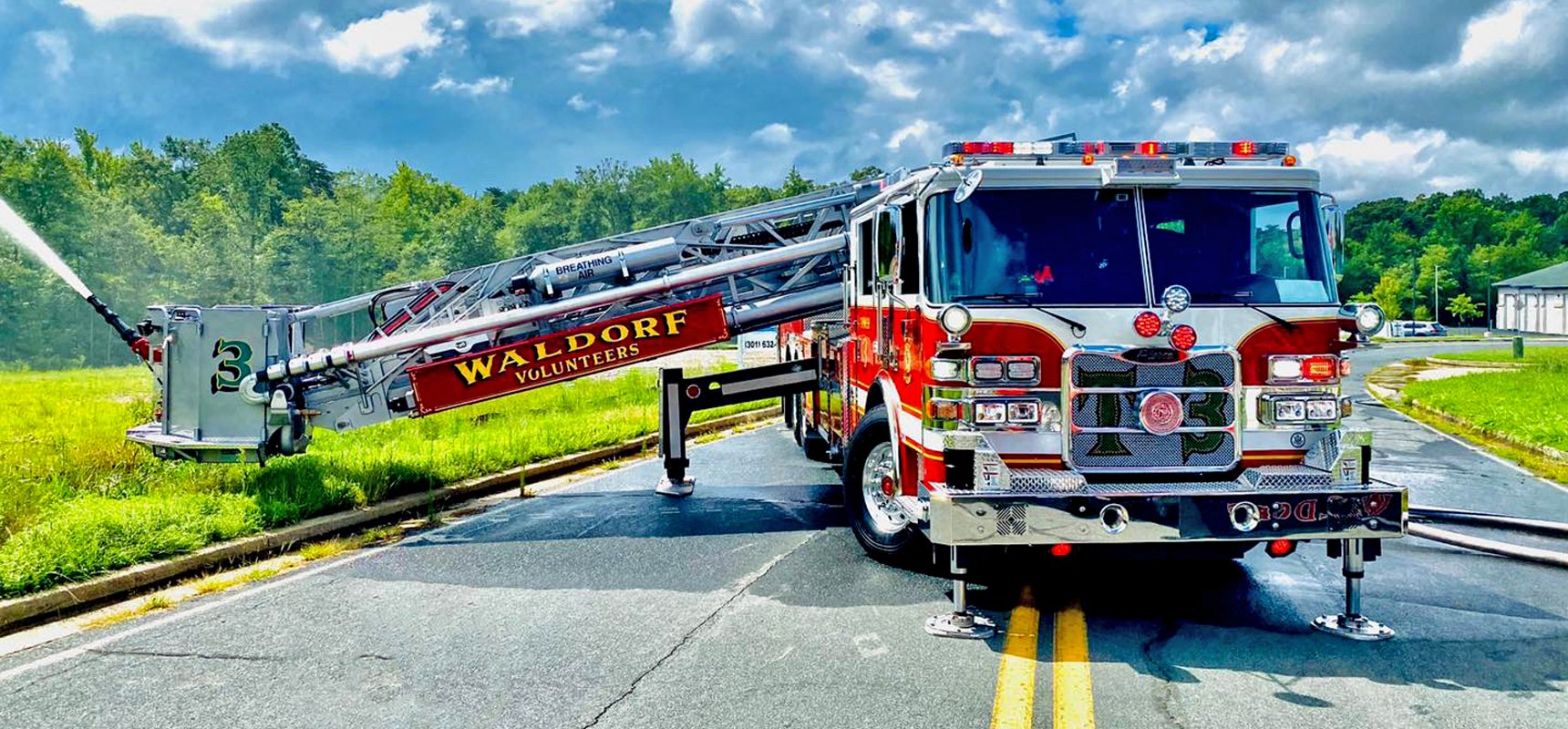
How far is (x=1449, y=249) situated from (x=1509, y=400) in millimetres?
89716

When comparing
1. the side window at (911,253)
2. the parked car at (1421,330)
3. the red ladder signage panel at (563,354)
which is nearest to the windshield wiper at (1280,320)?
the side window at (911,253)

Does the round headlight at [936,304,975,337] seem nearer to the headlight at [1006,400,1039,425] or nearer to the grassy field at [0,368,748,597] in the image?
the headlight at [1006,400,1039,425]

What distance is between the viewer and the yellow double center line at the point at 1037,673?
14.2ft

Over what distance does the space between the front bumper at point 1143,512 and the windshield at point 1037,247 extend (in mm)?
1015

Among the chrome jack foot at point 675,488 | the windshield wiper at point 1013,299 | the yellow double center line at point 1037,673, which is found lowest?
the yellow double center line at point 1037,673

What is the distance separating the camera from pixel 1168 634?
5.50m

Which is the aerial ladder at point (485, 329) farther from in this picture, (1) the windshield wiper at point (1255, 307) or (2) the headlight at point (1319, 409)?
(2) the headlight at point (1319, 409)

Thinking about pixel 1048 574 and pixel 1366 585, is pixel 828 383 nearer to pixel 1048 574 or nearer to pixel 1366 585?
pixel 1048 574

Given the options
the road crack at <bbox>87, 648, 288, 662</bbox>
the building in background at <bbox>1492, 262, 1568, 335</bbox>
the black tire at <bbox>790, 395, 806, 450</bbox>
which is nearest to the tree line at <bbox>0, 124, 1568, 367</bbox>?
the building in background at <bbox>1492, 262, 1568, 335</bbox>

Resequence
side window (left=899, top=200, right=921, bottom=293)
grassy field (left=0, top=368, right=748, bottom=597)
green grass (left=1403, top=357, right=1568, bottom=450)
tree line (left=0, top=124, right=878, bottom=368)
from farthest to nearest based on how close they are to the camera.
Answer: tree line (left=0, top=124, right=878, bottom=368)
green grass (left=1403, top=357, right=1568, bottom=450)
grassy field (left=0, top=368, right=748, bottom=597)
side window (left=899, top=200, right=921, bottom=293)

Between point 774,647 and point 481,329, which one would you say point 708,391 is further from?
point 774,647

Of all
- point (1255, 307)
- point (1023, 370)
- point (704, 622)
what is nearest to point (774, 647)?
point (704, 622)

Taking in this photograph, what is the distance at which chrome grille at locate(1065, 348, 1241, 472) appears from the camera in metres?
5.60

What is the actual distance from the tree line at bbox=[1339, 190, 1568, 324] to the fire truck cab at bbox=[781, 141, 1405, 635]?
85448 millimetres
